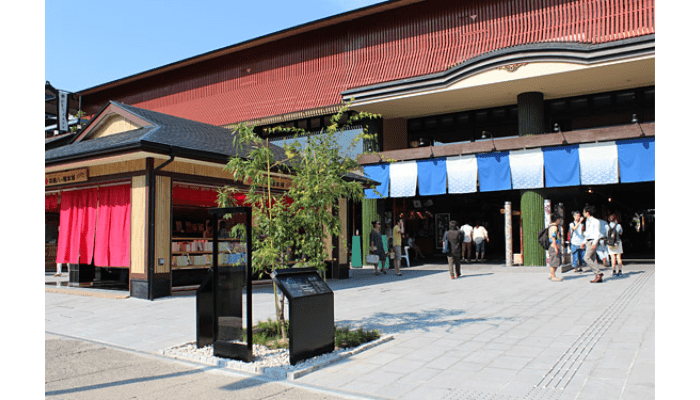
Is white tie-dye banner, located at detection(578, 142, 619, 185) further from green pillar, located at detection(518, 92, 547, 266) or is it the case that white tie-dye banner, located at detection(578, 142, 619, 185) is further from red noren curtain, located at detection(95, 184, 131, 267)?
red noren curtain, located at detection(95, 184, 131, 267)

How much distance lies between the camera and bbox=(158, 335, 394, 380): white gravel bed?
5.74 metres

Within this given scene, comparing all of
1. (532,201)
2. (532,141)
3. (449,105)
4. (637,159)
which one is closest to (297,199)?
(532,141)

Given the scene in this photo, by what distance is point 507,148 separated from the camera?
20.3 meters

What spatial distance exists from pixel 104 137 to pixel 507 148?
1458 cm

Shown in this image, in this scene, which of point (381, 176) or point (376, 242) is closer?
point (376, 242)

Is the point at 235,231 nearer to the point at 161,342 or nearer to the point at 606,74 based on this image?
the point at 161,342

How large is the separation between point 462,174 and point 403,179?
268 cm

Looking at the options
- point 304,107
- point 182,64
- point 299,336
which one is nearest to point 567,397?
point 299,336

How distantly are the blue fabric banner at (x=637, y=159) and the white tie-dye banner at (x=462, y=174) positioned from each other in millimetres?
5387

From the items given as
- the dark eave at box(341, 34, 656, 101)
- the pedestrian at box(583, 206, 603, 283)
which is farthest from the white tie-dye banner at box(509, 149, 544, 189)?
the pedestrian at box(583, 206, 603, 283)

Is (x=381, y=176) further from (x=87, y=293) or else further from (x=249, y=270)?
(x=249, y=270)

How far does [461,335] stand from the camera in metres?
7.55

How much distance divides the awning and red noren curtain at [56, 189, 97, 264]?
9809 mm

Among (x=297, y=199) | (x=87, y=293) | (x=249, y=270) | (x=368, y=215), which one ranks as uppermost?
(x=297, y=199)
